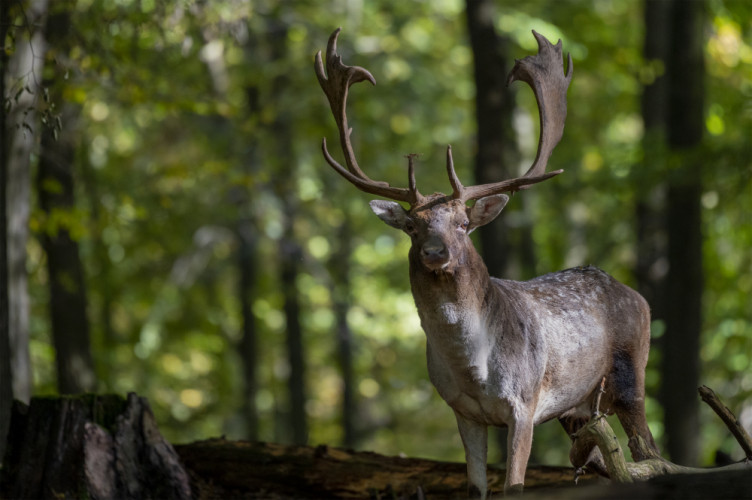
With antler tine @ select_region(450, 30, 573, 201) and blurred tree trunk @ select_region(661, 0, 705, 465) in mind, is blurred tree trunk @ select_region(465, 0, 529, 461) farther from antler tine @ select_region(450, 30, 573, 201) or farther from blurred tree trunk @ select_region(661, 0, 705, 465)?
antler tine @ select_region(450, 30, 573, 201)

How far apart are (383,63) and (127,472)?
36.0 ft

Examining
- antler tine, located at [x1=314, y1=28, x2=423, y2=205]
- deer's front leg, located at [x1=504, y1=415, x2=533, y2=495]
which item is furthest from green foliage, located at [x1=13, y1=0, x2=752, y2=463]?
deer's front leg, located at [x1=504, y1=415, x2=533, y2=495]

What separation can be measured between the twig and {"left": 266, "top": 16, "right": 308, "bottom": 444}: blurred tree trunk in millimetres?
10500

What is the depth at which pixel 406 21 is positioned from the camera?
17750mm

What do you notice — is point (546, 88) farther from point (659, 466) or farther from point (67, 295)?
point (67, 295)

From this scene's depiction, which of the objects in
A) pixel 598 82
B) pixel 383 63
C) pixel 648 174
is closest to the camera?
pixel 648 174

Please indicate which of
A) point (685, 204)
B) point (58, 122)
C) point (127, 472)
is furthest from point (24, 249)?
point (685, 204)

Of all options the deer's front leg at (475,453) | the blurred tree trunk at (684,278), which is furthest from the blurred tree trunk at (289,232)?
the deer's front leg at (475,453)

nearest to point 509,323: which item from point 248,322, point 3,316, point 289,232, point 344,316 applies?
point 3,316

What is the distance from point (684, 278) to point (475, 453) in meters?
7.46

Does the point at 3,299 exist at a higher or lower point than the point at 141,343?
higher

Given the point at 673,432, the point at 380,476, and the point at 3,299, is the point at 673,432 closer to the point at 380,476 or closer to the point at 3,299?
the point at 380,476

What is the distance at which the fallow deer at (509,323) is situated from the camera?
575 cm

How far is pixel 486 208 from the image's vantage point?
6105 mm
